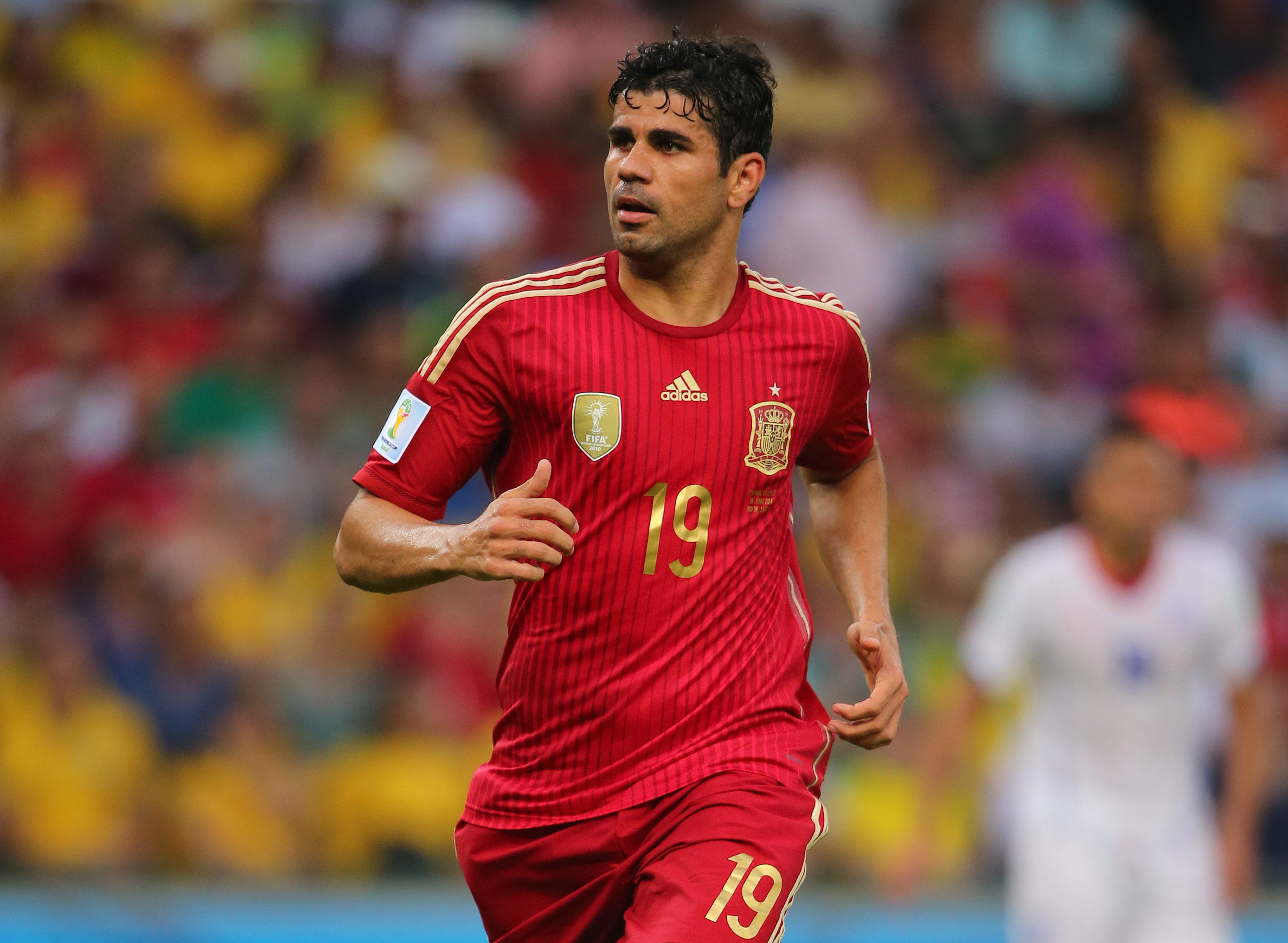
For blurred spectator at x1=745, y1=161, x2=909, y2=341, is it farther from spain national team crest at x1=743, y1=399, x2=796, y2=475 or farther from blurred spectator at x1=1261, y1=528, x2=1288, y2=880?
spain national team crest at x1=743, y1=399, x2=796, y2=475

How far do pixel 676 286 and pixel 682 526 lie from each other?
55 centimetres

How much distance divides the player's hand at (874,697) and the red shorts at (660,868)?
0.19 m

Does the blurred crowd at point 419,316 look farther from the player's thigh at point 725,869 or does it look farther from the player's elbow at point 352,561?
the player's elbow at point 352,561

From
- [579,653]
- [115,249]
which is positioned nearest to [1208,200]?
[115,249]

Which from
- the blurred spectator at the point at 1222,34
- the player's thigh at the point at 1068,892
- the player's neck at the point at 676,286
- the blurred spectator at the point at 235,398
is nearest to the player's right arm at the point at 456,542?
the player's neck at the point at 676,286

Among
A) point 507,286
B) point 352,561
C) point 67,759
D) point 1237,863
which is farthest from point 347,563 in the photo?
point 67,759

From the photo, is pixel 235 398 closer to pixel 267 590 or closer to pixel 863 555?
pixel 267 590

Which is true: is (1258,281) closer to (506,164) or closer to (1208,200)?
(1208,200)

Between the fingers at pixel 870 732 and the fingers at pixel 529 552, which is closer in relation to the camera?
the fingers at pixel 529 552

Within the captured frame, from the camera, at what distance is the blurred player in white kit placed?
6359 millimetres

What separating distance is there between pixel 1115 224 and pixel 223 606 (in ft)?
18.2

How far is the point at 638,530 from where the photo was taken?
391 cm

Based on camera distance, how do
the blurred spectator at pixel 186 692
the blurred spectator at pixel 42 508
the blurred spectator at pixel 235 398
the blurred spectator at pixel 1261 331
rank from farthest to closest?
the blurred spectator at pixel 1261 331, the blurred spectator at pixel 235 398, the blurred spectator at pixel 42 508, the blurred spectator at pixel 186 692

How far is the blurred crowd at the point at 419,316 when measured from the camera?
333 inches
